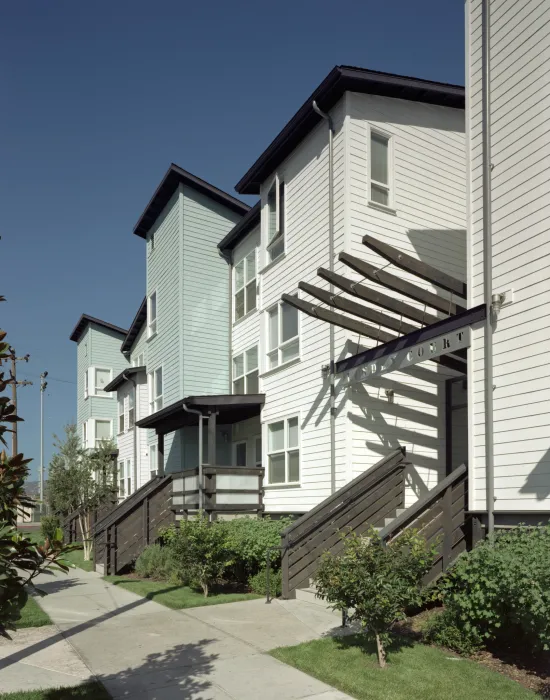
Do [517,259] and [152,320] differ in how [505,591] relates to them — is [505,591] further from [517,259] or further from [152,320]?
[152,320]

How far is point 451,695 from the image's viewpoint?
22.3 feet

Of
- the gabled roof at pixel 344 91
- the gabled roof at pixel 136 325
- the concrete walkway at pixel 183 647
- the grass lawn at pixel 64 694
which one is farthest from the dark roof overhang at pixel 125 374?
the grass lawn at pixel 64 694

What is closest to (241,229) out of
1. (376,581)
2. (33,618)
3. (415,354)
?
(415,354)

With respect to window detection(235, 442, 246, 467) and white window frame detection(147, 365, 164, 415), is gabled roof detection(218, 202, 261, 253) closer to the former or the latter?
white window frame detection(147, 365, 164, 415)

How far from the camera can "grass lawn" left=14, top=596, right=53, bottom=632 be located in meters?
10.7

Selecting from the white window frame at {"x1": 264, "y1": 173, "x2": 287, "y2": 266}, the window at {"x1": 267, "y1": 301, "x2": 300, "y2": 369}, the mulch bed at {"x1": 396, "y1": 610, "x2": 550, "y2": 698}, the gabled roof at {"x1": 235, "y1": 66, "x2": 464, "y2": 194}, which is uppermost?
the gabled roof at {"x1": 235, "y1": 66, "x2": 464, "y2": 194}

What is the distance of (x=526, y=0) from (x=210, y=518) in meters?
12.2

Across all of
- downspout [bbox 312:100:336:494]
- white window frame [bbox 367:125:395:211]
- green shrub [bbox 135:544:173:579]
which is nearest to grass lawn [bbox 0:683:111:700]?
downspout [bbox 312:100:336:494]

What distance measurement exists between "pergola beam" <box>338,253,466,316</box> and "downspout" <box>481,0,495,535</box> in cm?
171

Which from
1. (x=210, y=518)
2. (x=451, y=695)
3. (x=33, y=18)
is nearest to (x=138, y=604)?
(x=210, y=518)

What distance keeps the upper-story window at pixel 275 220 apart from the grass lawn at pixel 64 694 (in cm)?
1223

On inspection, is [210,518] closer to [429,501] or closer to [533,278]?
[429,501]

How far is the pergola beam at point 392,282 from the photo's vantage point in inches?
449

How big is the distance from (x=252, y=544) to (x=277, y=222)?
8575 mm
